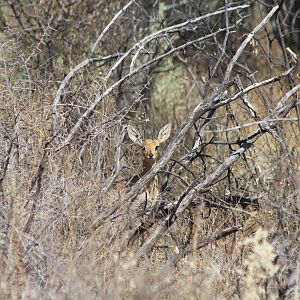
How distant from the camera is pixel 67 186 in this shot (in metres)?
5.93

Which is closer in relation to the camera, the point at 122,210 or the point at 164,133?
the point at 122,210

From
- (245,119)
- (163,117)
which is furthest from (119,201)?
(163,117)

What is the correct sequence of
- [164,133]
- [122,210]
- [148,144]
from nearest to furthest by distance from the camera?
[122,210]
[148,144]
[164,133]

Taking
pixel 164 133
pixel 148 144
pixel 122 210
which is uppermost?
pixel 164 133

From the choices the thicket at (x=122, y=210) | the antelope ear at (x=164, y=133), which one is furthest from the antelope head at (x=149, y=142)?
the thicket at (x=122, y=210)

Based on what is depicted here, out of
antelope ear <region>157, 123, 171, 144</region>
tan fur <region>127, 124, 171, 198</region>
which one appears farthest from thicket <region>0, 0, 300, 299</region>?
antelope ear <region>157, 123, 171, 144</region>

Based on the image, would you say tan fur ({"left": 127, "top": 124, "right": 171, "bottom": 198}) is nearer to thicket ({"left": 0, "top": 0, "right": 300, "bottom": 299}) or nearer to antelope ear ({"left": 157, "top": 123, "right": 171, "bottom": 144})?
antelope ear ({"left": 157, "top": 123, "right": 171, "bottom": 144})

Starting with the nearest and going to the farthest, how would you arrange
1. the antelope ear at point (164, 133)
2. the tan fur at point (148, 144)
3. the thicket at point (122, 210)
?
the thicket at point (122, 210) → the tan fur at point (148, 144) → the antelope ear at point (164, 133)

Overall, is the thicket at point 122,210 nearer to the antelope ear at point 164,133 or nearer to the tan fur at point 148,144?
the tan fur at point 148,144

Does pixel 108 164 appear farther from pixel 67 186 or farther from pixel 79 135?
pixel 67 186

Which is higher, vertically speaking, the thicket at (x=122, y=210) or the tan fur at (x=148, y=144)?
the tan fur at (x=148, y=144)

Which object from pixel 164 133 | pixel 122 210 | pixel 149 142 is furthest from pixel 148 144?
pixel 122 210

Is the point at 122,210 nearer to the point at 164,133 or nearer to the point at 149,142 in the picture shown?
the point at 149,142

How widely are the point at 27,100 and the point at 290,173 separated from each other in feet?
6.97
